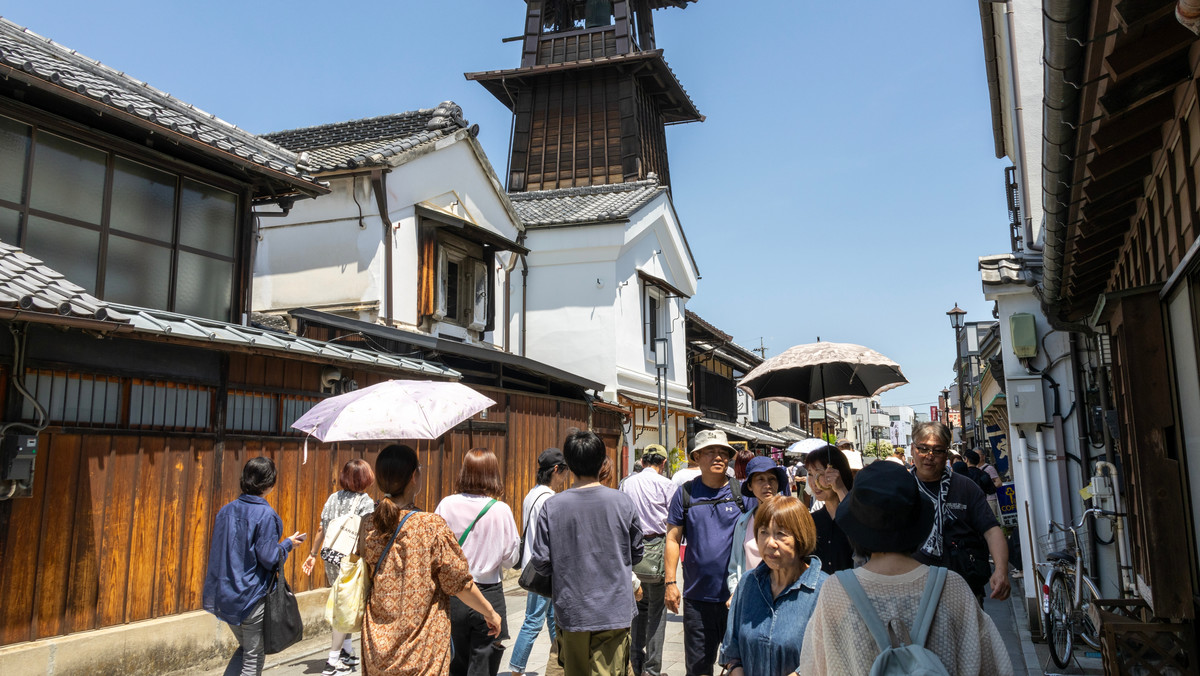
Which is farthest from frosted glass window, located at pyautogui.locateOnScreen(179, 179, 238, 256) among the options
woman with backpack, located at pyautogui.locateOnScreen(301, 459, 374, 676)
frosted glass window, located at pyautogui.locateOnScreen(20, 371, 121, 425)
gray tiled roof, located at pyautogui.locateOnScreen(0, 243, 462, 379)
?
woman with backpack, located at pyautogui.locateOnScreen(301, 459, 374, 676)

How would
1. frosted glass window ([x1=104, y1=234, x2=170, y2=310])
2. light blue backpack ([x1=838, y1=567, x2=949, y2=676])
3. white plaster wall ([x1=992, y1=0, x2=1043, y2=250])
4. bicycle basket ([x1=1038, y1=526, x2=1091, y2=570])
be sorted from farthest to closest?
white plaster wall ([x1=992, y1=0, x2=1043, y2=250]), frosted glass window ([x1=104, y1=234, x2=170, y2=310]), bicycle basket ([x1=1038, y1=526, x2=1091, y2=570]), light blue backpack ([x1=838, y1=567, x2=949, y2=676])

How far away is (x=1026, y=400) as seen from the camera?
30.9 feet

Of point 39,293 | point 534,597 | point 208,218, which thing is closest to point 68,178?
point 208,218

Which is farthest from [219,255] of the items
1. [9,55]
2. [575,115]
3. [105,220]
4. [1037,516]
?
[575,115]

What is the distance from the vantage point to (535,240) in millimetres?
20031

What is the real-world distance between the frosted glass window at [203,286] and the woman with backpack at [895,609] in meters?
8.72

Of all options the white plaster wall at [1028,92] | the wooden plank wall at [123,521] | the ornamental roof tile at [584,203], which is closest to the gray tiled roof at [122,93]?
the wooden plank wall at [123,521]

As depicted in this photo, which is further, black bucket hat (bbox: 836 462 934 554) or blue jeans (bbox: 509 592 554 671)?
blue jeans (bbox: 509 592 554 671)

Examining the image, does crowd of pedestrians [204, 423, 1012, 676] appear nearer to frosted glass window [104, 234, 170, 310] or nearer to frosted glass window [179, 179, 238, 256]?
frosted glass window [104, 234, 170, 310]

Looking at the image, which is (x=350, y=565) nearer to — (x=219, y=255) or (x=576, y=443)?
(x=576, y=443)

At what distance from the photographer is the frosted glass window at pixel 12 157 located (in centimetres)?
762

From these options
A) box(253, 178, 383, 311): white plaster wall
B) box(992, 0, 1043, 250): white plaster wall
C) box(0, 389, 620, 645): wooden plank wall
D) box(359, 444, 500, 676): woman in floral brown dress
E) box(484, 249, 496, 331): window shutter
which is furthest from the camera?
box(484, 249, 496, 331): window shutter

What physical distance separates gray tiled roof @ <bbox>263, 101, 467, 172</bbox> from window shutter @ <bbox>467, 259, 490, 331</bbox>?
270 cm

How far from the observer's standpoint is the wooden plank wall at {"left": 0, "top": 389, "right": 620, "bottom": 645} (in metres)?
6.52
